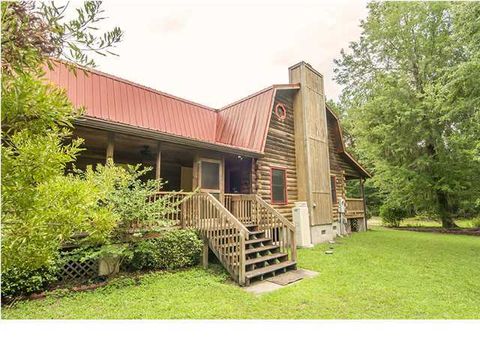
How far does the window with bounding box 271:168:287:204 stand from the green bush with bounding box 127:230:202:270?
4.41 meters

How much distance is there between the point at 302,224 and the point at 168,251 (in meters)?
5.63

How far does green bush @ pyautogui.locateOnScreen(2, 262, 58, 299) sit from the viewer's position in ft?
13.2

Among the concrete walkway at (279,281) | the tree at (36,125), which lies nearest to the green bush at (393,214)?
the concrete walkway at (279,281)

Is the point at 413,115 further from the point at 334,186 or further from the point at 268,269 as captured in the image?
the point at 268,269

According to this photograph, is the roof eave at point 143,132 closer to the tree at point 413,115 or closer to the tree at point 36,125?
the tree at point 36,125

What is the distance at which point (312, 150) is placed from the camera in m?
11.0

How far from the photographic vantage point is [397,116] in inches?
625

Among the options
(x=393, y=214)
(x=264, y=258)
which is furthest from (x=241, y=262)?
(x=393, y=214)

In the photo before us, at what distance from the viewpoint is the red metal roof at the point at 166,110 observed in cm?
785

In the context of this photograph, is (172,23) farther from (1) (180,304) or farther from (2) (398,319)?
(2) (398,319)

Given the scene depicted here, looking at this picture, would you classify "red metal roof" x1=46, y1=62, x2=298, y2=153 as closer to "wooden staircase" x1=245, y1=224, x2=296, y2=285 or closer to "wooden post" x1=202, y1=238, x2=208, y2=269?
"wooden post" x1=202, y1=238, x2=208, y2=269
